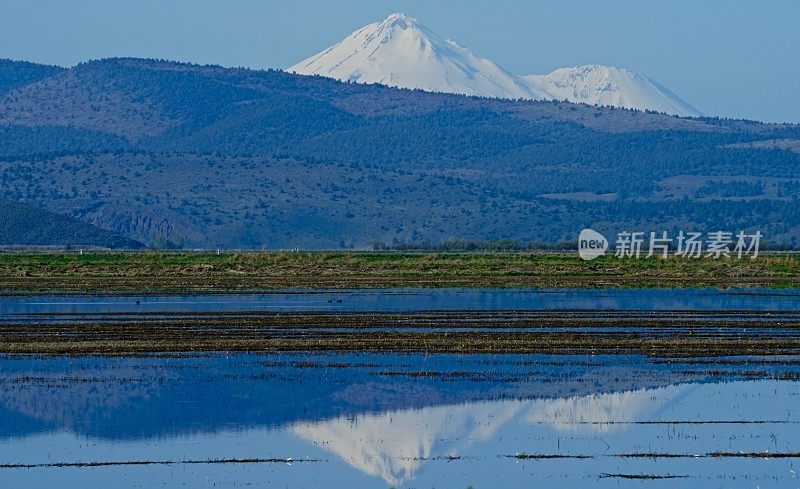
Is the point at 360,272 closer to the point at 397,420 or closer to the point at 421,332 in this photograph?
the point at 421,332

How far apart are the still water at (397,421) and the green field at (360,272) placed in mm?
29487

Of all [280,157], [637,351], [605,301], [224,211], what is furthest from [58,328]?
[280,157]

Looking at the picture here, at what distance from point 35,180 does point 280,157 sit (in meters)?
28.7

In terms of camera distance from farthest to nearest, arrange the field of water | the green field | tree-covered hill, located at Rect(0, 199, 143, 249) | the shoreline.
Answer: tree-covered hill, located at Rect(0, 199, 143, 249) < the green field < the shoreline < the field of water

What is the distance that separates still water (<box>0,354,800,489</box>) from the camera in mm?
18859

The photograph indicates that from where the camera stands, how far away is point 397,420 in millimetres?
22625

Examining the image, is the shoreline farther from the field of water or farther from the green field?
the green field

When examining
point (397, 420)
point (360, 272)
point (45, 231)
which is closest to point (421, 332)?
point (397, 420)

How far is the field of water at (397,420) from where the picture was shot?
61.9 ft

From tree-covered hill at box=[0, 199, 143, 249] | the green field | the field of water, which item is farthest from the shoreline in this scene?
tree-covered hill at box=[0, 199, 143, 249]

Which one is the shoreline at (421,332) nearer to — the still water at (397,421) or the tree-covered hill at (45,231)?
the still water at (397,421)

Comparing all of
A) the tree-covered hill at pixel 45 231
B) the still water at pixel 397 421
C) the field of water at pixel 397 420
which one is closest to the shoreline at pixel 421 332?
the field of water at pixel 397 420

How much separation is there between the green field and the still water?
96.7ft

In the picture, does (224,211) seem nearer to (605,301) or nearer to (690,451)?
(605,301)
